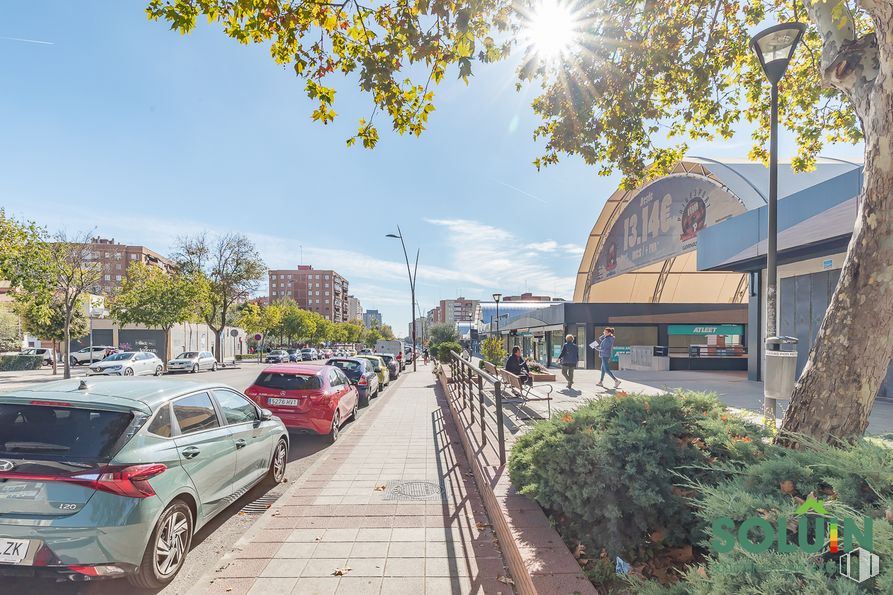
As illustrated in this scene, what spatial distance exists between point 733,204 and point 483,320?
Result: 1894 inches

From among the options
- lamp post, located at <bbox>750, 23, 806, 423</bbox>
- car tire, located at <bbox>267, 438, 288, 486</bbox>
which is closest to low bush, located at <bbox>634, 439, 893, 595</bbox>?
lamp post, located at <bbox>750, 23, 806, 423</bbox>

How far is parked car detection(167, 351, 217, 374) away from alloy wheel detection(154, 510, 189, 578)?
28.7 meters

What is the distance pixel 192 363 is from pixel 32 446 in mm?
29542

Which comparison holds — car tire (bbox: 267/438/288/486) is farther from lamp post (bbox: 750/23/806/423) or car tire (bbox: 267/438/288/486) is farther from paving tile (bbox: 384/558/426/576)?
lamp post (bbox: 750/23/806/423)

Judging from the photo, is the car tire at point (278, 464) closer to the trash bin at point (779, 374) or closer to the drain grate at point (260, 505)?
Answer: the drain grate at point (260, 505)

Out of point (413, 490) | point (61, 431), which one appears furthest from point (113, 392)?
point (413, 490)

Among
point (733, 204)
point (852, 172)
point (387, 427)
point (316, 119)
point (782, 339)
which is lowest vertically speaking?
point (387, 427)

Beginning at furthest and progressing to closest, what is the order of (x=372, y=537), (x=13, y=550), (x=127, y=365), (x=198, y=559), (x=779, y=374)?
(x=127, y=365) < (x=779, y=374) < (x=372, y=537) < (x=198, y=559) < (x=13, y=550)

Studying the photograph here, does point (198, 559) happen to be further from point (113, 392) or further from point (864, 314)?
point (864, 314)

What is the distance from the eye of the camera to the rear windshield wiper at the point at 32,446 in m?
2.93

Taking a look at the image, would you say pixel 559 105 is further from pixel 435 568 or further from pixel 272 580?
pixel 272 580

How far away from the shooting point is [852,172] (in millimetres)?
9531

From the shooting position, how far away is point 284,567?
3412mm

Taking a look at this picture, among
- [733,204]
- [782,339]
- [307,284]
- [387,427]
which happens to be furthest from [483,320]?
[307,284]
